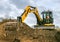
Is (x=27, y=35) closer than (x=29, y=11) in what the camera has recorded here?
Yes

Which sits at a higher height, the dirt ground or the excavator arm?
the excavator arm

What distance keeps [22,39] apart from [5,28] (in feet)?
7.23

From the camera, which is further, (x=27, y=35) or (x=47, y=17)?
(x=47, y=17)

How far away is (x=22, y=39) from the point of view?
2259 cm

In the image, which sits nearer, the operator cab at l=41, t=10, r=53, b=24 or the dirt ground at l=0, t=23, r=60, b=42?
the dirt ground at l=0, t=23, r=60, b=42

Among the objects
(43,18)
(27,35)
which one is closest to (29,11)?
(43,18)

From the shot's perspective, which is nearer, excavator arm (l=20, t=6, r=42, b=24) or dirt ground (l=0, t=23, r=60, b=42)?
dirt ground (l=0, t=23, r=60, b=42)

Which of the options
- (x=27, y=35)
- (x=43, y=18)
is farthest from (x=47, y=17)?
(x=27, y=35)

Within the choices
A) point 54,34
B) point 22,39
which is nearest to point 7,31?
point 22,39

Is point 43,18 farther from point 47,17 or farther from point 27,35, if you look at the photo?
point 27,35

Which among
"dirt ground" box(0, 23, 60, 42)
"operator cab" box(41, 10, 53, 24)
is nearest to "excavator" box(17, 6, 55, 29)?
"operator cab" box(41, 10, 53, 24)

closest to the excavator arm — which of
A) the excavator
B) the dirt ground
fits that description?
the excavator

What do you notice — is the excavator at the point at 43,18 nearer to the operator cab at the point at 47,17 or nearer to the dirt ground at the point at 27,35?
the operator cab at the point at 47,17

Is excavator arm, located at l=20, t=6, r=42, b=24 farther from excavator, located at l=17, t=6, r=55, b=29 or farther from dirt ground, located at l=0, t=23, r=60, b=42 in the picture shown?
dirt ground, located at l=0, t=23, r=60, b=42
